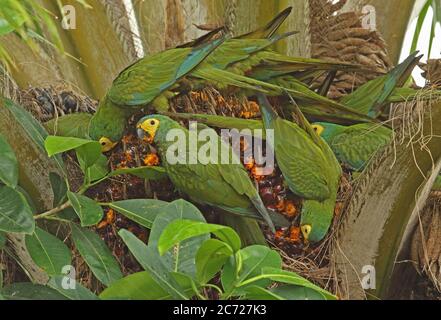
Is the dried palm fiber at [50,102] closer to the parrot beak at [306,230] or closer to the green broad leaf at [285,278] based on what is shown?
the parrot beak at [306,230]

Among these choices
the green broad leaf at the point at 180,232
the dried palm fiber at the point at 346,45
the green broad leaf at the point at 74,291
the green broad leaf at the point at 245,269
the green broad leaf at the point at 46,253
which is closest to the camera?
the green broad leaf at the point at 180,232

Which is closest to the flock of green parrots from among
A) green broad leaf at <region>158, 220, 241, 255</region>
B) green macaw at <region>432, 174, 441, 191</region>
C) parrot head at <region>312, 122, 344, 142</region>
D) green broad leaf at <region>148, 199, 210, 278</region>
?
parrot head at <region>312, 122, 344, 142</region>

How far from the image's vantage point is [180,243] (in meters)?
1.15

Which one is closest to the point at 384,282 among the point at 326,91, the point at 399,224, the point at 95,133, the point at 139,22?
the point at 399,224

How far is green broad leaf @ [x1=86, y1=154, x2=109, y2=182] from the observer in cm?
133

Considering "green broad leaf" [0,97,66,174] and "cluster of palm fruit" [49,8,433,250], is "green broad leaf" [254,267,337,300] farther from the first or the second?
"green broad leaf" [0,97,66,174]

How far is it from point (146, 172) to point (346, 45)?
45cm

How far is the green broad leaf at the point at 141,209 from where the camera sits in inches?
50.3

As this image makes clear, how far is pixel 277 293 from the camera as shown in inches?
41.8

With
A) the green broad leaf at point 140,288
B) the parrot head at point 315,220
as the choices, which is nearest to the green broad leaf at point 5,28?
the green broad leaf at point 140,288

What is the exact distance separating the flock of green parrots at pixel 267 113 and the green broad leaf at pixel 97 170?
9cm

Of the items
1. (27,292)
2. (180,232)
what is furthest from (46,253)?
(180,232)

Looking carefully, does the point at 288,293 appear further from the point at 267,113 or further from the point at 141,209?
the point at 267,113
